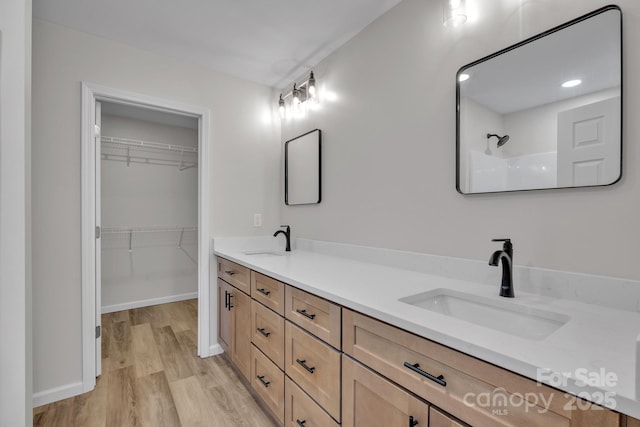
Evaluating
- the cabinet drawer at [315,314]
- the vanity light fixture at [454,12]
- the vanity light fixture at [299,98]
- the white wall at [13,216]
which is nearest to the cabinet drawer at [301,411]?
the cabinet drawer at [315,314]

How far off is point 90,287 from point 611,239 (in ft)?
8.85

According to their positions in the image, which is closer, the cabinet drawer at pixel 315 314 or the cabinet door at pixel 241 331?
the cabinet drawer at pixel 315 314

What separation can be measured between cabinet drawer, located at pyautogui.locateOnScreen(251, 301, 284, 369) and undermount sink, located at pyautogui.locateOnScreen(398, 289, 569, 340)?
0.73 meters

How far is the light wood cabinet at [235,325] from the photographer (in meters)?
1.88

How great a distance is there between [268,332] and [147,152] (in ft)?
10.0

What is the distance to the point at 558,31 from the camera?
1.10 metres

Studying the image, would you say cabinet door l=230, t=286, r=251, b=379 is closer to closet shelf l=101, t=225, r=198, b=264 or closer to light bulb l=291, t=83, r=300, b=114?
light bulb l=291, t=83, r=300, b=114

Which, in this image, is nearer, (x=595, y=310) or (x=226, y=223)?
(x=595, y=310)

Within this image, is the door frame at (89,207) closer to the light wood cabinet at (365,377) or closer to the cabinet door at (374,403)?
the light wood cabinet at (365,377)

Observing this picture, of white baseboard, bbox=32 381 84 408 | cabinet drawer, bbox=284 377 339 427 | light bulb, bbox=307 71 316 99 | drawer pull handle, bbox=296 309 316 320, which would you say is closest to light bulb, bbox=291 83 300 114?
light bulb, bbox=307 71 316 99

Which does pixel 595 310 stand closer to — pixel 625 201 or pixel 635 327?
pixel 635 327

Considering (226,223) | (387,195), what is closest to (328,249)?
(387,195)

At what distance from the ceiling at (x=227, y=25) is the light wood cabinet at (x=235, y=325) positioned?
1.71 m

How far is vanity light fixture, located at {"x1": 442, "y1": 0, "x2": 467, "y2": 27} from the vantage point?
1.38 metres
